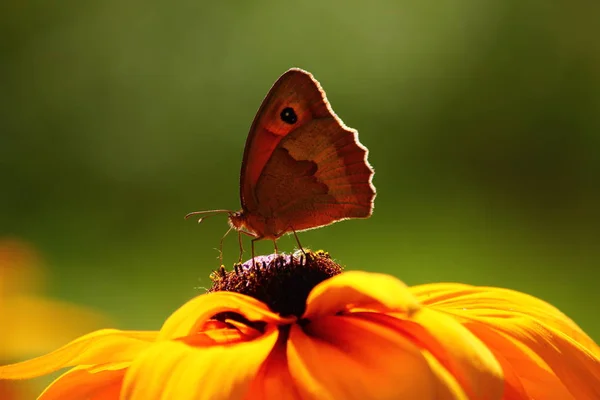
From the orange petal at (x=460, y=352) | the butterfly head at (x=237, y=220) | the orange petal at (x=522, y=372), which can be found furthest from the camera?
the butterfly head at (x=237, y=220)

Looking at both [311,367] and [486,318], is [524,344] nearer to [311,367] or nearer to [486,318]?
[486,318]

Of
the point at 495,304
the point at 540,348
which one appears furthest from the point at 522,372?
the point at 495,304

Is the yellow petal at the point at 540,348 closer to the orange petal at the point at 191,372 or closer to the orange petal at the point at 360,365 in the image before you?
the orange petal at the point at 360,365

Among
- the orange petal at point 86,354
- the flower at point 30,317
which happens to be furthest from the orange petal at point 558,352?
the flower at point 30,317

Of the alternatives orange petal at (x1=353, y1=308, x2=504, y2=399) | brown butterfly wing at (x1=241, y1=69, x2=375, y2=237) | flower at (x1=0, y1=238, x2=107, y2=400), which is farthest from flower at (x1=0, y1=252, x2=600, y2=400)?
flower at (x1=0, y1=238, x2=107, y2=400)

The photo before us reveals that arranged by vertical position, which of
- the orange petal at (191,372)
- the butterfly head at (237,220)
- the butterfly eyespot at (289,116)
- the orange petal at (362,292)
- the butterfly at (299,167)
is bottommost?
the orange petal at (191,372)

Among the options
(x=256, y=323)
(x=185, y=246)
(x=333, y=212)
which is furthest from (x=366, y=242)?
(x=256, y=323)

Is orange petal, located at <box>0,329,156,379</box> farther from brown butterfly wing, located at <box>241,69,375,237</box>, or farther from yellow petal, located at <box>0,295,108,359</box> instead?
yellow petal, located at <box>0,295,108,359</box>
